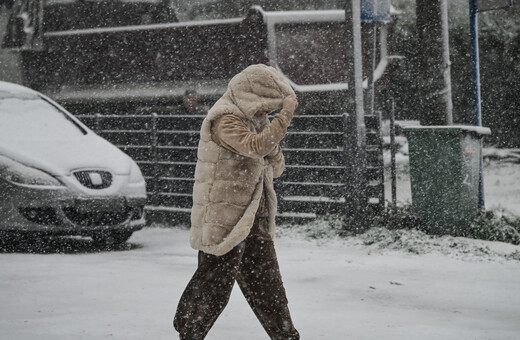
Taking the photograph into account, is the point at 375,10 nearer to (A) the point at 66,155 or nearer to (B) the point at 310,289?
(A) the point at 66,155

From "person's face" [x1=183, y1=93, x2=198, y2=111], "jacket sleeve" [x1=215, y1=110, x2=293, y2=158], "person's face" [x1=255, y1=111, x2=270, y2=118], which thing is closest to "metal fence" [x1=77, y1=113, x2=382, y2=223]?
"person's face" [x1=183, y1=93, x2=198, y2=111]

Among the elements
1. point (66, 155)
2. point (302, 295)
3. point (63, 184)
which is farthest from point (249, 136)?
point (66, 155)

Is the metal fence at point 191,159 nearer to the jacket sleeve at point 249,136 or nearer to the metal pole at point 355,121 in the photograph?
the metal pole at point 355,121

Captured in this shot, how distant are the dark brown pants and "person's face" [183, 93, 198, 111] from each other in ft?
20.1

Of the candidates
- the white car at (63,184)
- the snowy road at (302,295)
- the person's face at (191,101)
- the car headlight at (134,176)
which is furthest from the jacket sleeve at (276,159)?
the person's face at (191,101)

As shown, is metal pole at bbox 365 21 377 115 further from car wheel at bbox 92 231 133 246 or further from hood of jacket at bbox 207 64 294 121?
hood of jacket at bbox 207 64 294 121

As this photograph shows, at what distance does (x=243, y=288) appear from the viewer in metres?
4.66

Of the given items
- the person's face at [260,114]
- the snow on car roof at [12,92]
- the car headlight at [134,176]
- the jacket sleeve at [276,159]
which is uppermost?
the snow on car roof at [12,92]

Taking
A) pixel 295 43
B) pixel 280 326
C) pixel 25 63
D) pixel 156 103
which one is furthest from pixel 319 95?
pixel 280 326

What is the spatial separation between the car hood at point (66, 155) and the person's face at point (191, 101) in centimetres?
149

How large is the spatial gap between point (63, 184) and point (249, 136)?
4464 mm

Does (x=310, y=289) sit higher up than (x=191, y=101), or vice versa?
(x=191, y=101)

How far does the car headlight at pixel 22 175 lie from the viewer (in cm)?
845

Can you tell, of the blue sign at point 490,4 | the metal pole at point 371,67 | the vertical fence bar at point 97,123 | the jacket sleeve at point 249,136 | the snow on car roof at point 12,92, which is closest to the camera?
the jacket sleeve at point 249,136
